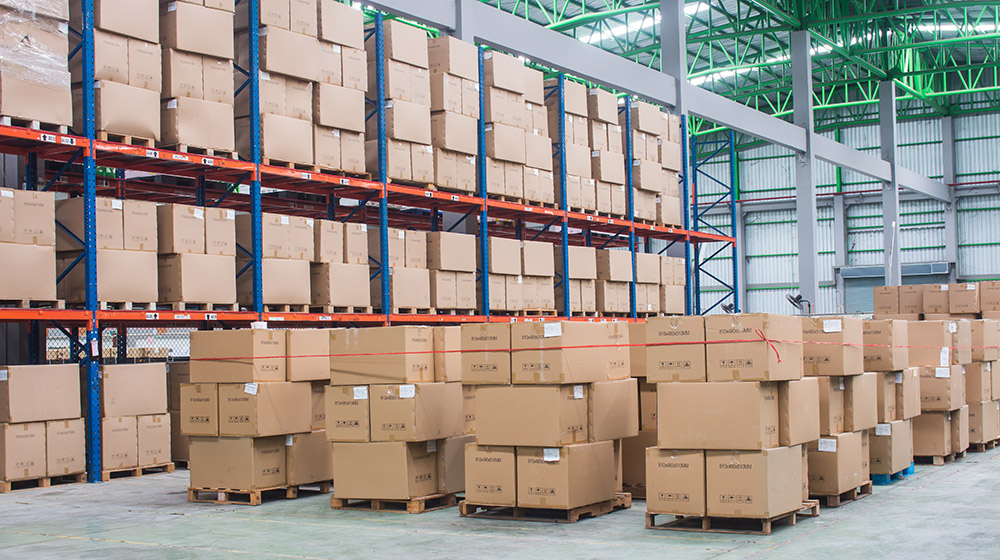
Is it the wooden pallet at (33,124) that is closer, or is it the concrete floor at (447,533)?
the concrete floor at (447,533)

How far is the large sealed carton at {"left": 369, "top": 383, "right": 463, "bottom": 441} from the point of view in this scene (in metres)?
7.38

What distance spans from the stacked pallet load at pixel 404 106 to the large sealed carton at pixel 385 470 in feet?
16.9

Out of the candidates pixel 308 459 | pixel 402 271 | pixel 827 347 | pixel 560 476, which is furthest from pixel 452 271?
pixel 560 476

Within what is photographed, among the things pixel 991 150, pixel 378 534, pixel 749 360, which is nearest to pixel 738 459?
pixel 749 360

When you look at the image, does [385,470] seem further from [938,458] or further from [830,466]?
[938,458]

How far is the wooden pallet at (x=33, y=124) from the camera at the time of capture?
861 cm

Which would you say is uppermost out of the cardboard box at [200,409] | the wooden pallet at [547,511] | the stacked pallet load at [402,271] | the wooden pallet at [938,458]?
the stacked pallet load at [402,271]

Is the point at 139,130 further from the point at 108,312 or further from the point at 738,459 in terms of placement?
the point at 738,459

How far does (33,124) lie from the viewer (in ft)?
29.0

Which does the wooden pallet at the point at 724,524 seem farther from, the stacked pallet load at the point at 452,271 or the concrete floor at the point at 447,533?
the stacked pallet load at the point at 452,271

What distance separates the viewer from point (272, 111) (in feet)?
35.4

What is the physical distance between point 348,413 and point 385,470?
535mm

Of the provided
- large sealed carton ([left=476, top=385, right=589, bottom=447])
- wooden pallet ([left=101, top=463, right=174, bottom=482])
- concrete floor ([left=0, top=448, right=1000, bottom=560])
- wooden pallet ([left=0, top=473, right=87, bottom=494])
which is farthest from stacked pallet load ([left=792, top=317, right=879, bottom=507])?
wooden pallet ([left=0, top=473, right=87, bottom=494])

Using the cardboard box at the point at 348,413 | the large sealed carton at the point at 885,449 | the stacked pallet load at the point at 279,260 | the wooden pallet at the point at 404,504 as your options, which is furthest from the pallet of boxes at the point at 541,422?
the stacked pallet load at the point at 279,260
